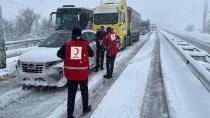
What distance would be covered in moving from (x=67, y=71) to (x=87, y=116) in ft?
3.42

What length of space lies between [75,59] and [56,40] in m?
4.80

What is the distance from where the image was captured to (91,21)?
2236 centimetres

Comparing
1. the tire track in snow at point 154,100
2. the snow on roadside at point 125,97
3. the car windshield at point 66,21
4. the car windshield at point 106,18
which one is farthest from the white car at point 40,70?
the car windshield at point 66,21

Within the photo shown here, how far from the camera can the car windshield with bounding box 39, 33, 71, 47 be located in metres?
11.1

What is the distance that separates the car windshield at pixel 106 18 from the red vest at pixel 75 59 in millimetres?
15003

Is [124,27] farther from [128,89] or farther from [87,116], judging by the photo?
[87,116]

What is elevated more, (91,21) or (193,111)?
(91,21)

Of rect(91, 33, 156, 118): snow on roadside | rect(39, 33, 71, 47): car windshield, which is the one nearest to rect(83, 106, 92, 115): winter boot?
rect(91, 33, 156, 118): snow on roadside

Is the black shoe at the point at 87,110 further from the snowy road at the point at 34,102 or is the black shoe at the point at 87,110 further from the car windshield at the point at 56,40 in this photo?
the car windshield at the point at 56,40

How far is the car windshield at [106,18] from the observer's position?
21.6 metres

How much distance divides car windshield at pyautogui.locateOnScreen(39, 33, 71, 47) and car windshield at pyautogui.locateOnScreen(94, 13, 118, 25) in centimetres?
1024

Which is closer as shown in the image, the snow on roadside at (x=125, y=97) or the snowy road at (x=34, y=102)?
the snow on roadside at (x=125, y=97)

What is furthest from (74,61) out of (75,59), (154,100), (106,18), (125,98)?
(106,18)

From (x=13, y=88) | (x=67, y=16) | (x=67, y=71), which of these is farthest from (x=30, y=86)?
(x=67, y=16)
